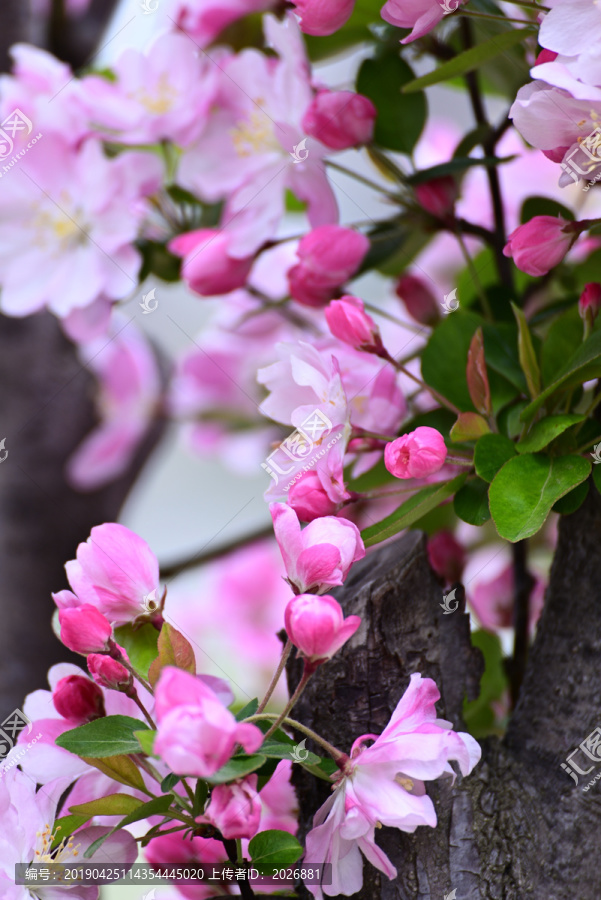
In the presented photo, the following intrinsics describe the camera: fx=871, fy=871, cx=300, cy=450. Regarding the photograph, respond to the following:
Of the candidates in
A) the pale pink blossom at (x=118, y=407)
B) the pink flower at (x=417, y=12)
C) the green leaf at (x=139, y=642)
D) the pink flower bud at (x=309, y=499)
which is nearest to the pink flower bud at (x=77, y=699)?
the green leaf at (x=139, y=642)

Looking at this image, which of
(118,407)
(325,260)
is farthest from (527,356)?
(118,407)

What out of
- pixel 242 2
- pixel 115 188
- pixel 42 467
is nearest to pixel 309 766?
pixel 115 188

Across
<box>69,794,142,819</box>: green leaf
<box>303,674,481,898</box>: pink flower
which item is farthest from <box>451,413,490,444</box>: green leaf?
<box>69,794,142,819</box>: green leaf

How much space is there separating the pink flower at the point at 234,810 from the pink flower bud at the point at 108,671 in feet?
Result: 0.22

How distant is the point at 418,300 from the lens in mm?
621

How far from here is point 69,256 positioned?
670mm

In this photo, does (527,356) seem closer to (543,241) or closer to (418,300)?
(543,241)

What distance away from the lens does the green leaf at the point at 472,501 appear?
0.42 meters

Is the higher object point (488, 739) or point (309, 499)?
point (309, 499)

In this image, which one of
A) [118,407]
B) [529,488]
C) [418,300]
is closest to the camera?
[529,488]

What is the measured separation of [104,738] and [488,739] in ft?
0.68

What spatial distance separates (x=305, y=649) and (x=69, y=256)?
0.44 meters

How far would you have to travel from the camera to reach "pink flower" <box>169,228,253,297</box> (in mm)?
571

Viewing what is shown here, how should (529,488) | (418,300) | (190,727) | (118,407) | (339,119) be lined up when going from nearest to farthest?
(190,727) < (529,488) < (339,119) < (418,300) < (118,407)
